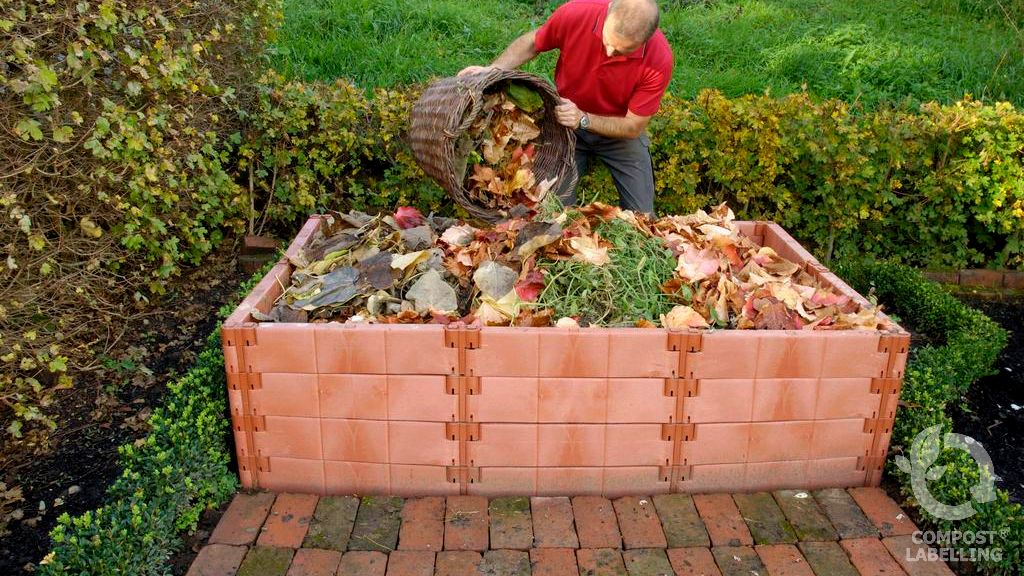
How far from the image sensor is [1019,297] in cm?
522

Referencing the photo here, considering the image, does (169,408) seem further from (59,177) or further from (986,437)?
(986,437)

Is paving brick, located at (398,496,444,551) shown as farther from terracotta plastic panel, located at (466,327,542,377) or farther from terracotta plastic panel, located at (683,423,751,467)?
terracotta plastic panel, located at (683,423,751,467)

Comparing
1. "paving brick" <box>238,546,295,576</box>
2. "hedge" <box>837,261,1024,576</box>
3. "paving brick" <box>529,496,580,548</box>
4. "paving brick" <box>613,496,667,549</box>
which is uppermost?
"hedge" <box>837,261,1024,576</box>

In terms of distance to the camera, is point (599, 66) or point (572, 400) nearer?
point (572, 400)

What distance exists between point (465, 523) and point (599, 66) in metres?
2.48

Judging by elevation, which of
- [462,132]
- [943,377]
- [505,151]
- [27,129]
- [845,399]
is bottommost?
[943,377]

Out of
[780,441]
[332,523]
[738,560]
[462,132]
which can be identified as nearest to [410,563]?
[332,523]

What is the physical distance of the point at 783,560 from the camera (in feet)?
9.03

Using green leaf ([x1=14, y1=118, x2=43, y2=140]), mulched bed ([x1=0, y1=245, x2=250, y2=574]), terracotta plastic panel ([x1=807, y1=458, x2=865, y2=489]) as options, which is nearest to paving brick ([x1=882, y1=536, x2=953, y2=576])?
terracotta plastic panel ([x1=807, y1=458, x2=865, y2=489])

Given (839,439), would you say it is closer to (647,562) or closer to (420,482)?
(647,562)

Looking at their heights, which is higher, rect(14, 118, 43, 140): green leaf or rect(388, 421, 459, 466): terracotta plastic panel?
rect(14, 118, 43, 140): green leaf

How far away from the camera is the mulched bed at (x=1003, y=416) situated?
11.0 feet

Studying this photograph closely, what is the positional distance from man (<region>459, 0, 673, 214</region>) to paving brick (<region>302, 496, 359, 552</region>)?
6.19 ft

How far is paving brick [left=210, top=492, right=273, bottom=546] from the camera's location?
9.12 feet
